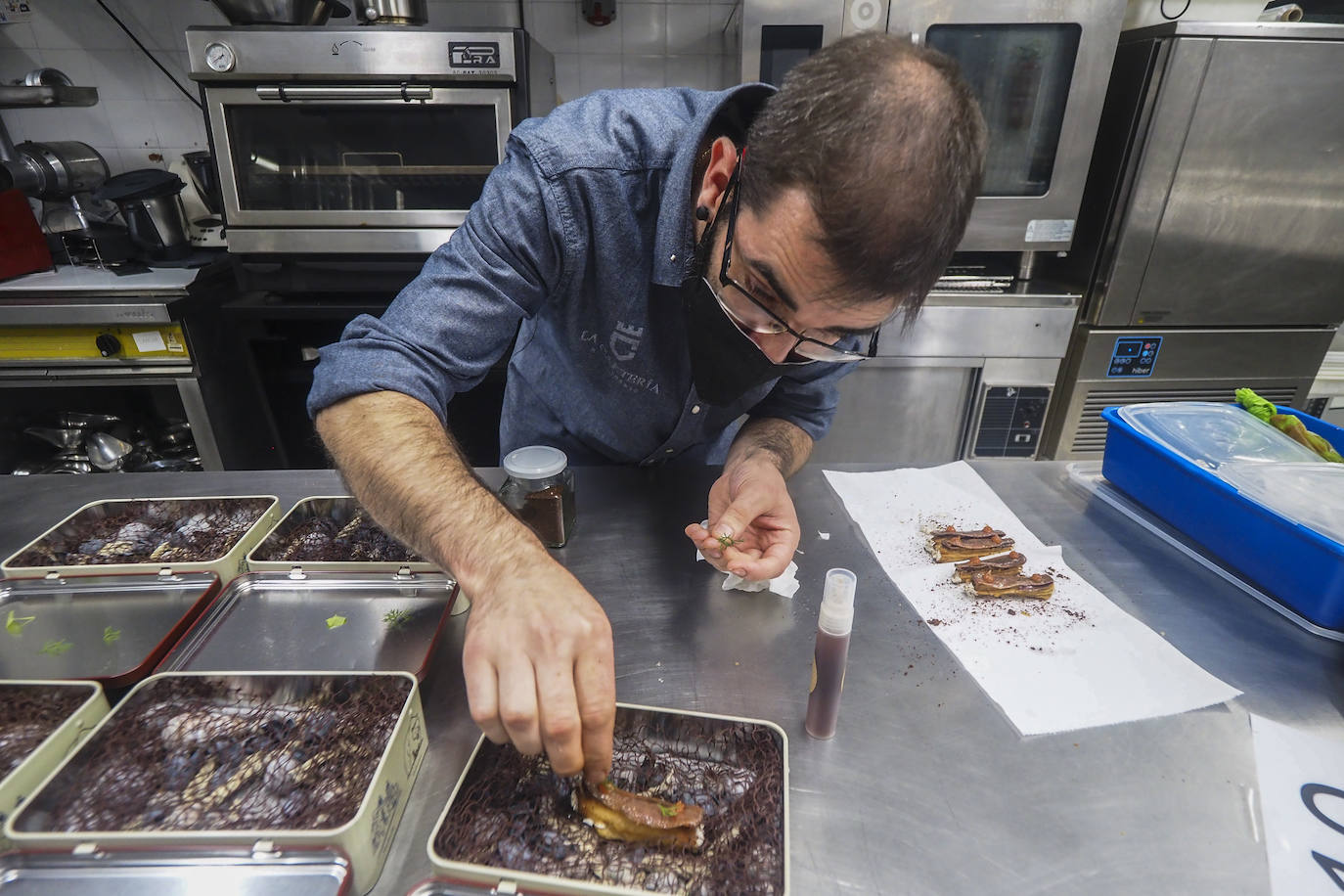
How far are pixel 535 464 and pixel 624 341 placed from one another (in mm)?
320

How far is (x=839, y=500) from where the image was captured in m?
1.38

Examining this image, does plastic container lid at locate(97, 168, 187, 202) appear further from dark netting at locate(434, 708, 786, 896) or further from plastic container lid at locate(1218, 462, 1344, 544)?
plastic container lid at locate(1218, 462, 1344, 544)

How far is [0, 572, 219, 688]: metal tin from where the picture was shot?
2.89 feet

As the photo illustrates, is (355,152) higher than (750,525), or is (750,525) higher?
(355,152)

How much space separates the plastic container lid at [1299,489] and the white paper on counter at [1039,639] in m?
0.31

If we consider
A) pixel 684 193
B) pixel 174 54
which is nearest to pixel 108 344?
pixel 174 54

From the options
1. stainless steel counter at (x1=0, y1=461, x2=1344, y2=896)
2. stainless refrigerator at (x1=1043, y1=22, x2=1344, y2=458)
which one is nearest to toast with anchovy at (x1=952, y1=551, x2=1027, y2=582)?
stainless steel counter at (x1=0, y1=461, x2=1344, y2=896)

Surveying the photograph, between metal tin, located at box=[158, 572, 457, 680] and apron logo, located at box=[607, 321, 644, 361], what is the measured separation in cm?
54

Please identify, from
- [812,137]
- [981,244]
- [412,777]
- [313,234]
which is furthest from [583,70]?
[412,777]

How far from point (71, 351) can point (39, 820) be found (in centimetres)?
233

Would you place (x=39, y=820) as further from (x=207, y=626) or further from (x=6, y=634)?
(x=6, y=634)

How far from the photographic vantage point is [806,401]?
152 centimetres

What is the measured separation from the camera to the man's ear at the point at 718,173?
1.03 metres

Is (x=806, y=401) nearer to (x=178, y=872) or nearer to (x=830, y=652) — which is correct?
(x=830, y=652)
